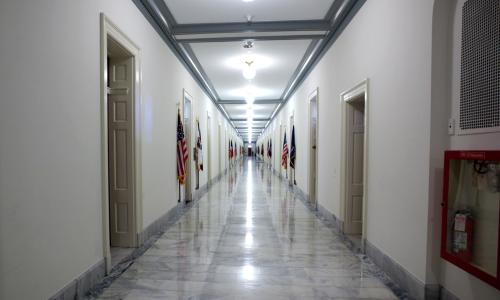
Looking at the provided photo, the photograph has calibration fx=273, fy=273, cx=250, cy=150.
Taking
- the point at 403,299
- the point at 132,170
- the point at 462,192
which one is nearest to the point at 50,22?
the point at 132,170

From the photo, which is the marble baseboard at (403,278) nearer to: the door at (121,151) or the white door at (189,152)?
the door at (121,151)

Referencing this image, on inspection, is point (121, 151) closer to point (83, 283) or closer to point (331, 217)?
point (83, 283)

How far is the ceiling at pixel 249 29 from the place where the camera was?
Answer: 448 centimetres

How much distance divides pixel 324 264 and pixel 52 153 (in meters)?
3.24

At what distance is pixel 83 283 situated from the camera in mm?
2715

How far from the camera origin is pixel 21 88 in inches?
76.8

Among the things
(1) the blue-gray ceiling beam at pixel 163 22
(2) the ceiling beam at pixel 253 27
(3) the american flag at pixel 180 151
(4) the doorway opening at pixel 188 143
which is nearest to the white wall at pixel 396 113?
(2) the ceiling beam at pixel 253 27

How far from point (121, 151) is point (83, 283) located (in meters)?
1.79

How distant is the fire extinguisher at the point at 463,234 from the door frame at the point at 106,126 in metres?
3.45

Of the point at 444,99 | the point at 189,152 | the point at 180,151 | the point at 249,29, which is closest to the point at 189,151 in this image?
the point at 189,152

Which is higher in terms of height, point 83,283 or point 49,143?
point 49,143

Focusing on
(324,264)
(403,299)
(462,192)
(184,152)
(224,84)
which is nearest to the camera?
(462,192)

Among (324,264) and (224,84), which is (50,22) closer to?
(324,264)

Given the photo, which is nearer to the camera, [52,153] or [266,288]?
[52,153]
